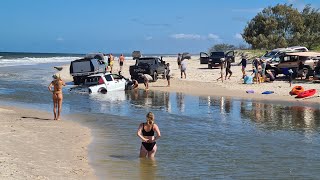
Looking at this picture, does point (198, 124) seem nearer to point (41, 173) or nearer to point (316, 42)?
point (41, 173)

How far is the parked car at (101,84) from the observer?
27000mm

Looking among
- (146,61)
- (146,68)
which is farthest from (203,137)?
(146,61)

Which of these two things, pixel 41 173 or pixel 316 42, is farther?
pixel 316 42

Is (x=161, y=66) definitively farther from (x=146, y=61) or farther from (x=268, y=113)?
(x=268, y=113)

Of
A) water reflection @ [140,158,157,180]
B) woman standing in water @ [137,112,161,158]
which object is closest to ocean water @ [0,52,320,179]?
water reflection @ [140,158,157,180]

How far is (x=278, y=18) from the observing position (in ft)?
210

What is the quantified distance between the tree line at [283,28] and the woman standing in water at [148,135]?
54772mm

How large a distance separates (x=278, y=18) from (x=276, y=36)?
9.52 feet

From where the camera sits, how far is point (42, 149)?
10.5 meters

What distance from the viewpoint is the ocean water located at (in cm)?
933

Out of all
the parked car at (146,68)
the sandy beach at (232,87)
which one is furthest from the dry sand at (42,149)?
the parked car at (146,68)

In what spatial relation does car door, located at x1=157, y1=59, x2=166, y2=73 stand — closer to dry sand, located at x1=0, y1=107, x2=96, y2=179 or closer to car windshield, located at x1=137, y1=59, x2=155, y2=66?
car windshield, located at x1=137, y1=59, x2=155, y2=66

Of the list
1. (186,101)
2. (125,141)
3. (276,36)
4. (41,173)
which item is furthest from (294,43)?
(41,173)

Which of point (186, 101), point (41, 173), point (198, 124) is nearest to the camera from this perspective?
point (41, 173)
